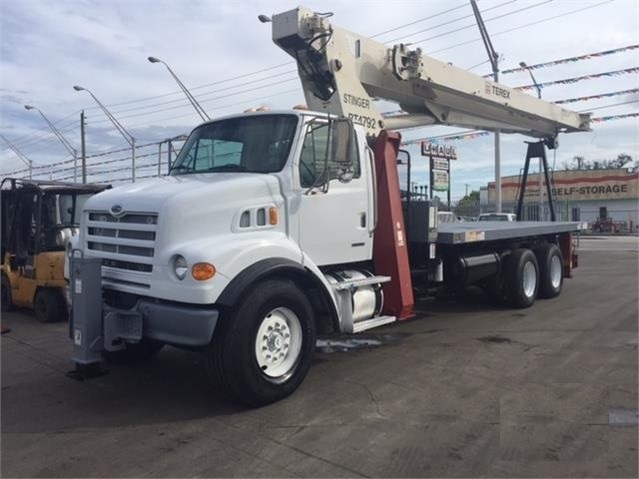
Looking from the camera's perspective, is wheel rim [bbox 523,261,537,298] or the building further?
the building

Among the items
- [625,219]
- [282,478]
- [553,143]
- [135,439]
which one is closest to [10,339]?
[135,439]

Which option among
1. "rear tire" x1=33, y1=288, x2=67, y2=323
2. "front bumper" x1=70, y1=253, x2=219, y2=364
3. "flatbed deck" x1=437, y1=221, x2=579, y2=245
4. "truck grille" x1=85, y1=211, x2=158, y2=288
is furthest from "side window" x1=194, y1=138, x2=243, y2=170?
"rear tire" x1=33, y1=288, x2=67, y2=323

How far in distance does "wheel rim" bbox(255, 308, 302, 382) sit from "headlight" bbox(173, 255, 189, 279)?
0.83 metres

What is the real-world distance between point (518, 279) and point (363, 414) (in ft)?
19.2

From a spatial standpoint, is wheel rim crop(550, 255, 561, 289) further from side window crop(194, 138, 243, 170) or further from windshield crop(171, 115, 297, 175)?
side window crop(194, 138, 243, 170)

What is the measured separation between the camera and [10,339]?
8.86 m

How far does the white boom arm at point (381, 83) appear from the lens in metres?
7.55

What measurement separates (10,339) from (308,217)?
529cm

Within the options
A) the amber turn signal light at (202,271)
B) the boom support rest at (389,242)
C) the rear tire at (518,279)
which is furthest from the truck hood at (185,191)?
the rear tire at (518,279)

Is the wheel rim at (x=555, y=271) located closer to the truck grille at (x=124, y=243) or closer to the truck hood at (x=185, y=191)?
the truck hood at (x=185, y=191)

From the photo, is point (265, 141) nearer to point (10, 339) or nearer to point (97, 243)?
point (97, 243)

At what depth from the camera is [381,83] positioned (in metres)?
8.86

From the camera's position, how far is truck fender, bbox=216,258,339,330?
16.9ft

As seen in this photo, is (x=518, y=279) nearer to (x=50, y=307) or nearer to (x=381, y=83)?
(x=381, y=83)
